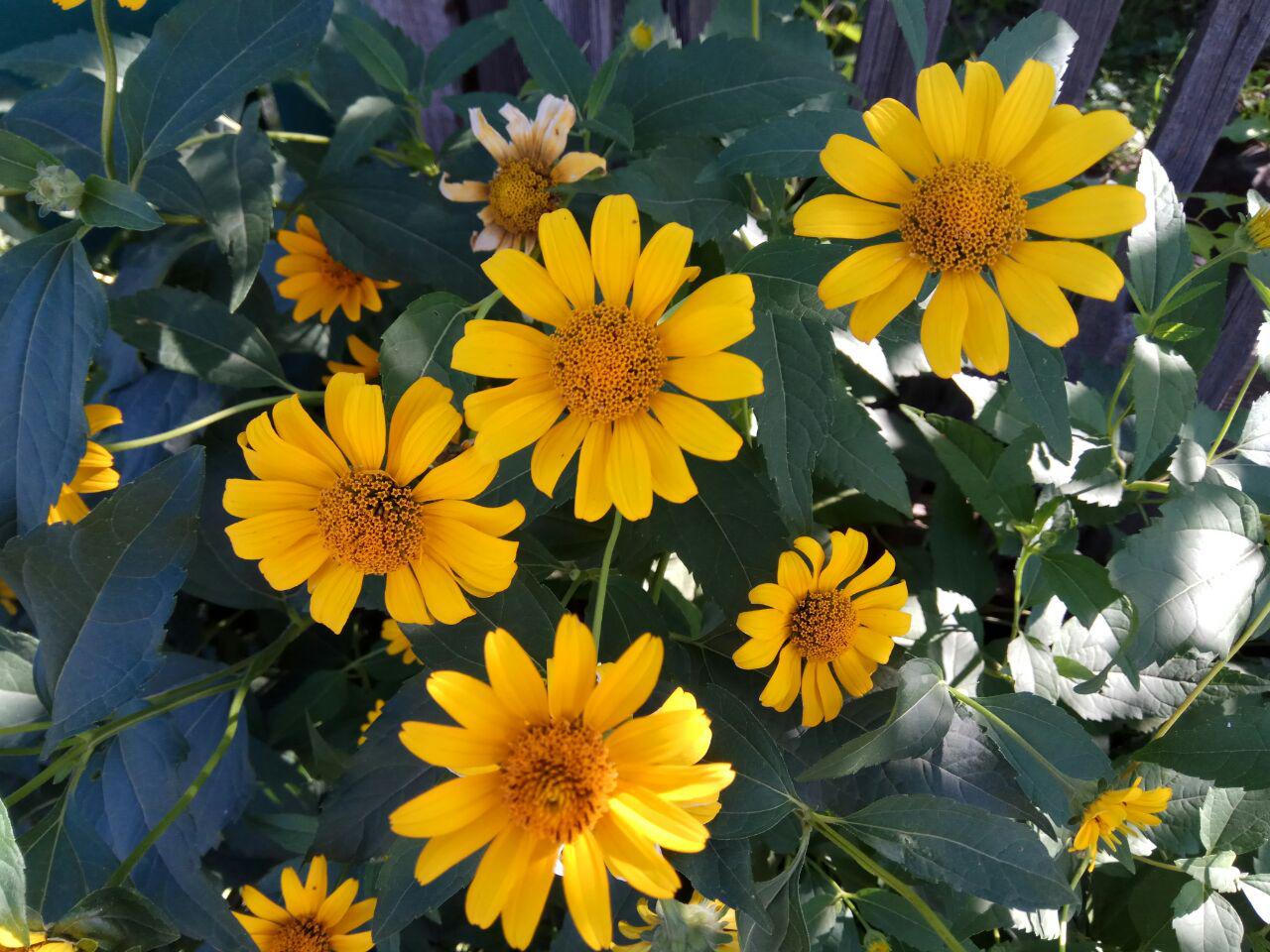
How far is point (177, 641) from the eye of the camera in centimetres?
175

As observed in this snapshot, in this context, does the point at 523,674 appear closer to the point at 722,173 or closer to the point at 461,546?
the point at 461,546

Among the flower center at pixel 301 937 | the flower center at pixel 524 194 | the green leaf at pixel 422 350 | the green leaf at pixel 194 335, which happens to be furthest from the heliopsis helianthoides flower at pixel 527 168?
the flower center at pixel 301 937

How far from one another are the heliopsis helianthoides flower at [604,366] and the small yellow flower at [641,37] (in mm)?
712

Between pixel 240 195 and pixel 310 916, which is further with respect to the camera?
pixel 240 195

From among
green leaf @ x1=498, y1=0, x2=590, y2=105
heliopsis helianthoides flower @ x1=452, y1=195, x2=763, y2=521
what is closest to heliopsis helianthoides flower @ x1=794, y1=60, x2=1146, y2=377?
heliopsis helianthoides flower @ x1=452, y1=195, x2=763, y2=521

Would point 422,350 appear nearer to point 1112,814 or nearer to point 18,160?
point 18,160

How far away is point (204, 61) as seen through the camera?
101 cm

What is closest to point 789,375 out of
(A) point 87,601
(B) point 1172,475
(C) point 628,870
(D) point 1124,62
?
(C) point 628,870

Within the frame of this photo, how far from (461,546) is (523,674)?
0.60 feet

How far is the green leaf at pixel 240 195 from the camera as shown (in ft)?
4.20

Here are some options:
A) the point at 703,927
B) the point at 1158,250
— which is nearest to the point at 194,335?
the point at 703,927

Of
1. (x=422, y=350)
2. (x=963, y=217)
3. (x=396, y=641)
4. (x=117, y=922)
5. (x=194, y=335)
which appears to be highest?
(x=963, y=217)

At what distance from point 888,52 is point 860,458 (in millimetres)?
857

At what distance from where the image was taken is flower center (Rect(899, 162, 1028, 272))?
803 mm
